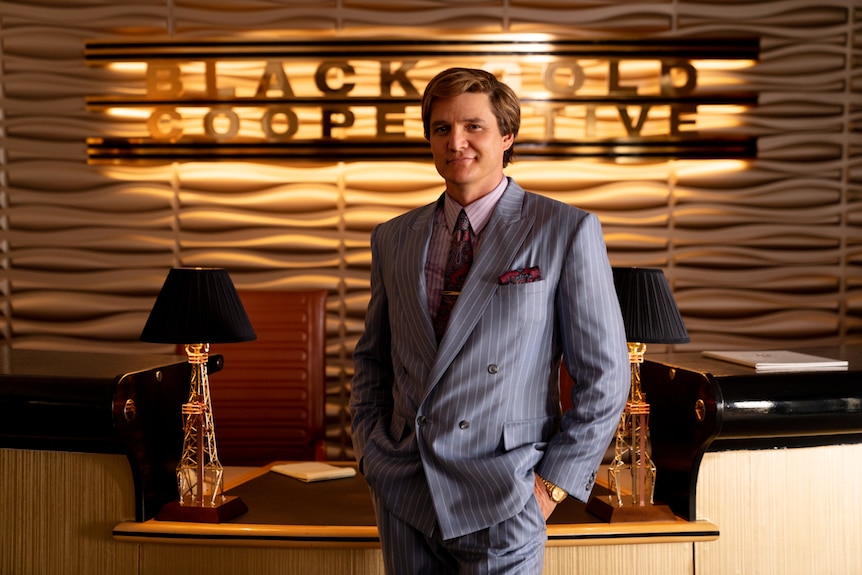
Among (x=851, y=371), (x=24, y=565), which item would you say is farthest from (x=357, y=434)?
(x=851, y=371)

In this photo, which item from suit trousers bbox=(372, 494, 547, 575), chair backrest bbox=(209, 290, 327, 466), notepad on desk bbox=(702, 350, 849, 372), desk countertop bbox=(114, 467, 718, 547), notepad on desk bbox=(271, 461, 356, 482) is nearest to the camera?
suit trousers bbox=(372, 494, 547, 575)

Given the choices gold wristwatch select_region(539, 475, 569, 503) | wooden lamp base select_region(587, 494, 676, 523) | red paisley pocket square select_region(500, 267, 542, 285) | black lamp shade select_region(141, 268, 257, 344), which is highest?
red paisley pocket square select_region(500, 267, 542, 285)

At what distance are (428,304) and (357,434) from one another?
36 centimetres

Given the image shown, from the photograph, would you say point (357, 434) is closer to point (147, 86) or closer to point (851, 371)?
point (851, 371)

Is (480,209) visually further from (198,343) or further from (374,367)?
(198,343)

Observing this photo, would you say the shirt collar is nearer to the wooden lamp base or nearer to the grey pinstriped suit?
the grey pinstriped suit

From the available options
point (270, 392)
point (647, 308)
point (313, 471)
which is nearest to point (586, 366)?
point (647, 308)

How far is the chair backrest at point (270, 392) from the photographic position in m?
3.25

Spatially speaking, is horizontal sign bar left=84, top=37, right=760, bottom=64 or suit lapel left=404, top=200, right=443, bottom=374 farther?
horizontal sign bar left=84, top=37, right=760, bottom=64

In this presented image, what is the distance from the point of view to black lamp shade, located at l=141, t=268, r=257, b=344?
2076mm

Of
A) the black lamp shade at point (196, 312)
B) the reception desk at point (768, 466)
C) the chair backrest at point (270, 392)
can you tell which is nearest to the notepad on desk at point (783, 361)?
the reception desk at point (768, 466)

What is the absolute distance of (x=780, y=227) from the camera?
401cm

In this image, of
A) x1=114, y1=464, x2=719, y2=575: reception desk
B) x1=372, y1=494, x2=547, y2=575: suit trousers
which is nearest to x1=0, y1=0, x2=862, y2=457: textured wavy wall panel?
x1=114, y1=464, x2=719, y2=575: reception desk

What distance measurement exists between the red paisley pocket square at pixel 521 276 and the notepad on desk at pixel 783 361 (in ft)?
2.68
